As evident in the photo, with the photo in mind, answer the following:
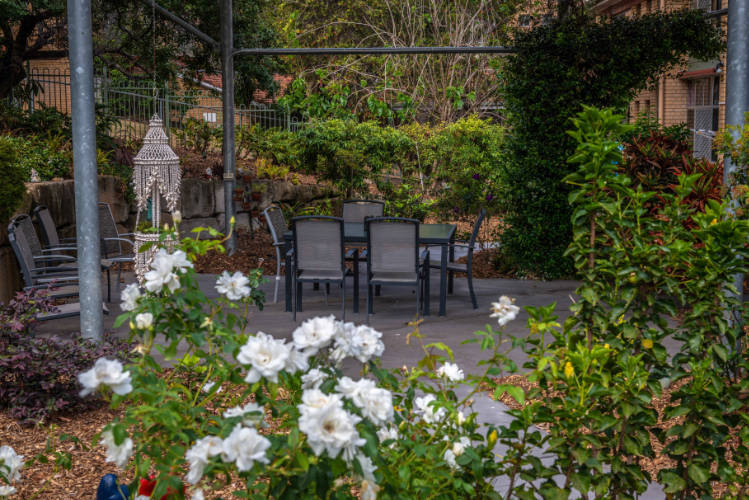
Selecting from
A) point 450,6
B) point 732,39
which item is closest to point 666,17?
point 732,39

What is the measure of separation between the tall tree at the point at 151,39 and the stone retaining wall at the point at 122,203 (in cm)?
167

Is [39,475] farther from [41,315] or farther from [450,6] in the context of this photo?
[450,6]

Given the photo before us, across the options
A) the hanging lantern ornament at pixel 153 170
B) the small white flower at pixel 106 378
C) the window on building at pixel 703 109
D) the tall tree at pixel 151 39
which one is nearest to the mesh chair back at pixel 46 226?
the hanging lantern ornament at pixel 153 170

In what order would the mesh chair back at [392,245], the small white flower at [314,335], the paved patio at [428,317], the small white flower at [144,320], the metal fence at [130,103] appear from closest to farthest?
1. the small white flower at [314,335]
2. the small white flower at [144,320]
3. the paved patio at [428,317]
4. the mesh chair back at [392,245]
5. the metal fence at [130,103]

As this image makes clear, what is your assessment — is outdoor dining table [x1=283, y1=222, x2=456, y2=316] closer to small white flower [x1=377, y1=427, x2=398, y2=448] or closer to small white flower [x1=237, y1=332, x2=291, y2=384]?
small white flower [x1=377, y1=427, x2=398, y2=448]

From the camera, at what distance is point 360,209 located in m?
9.38

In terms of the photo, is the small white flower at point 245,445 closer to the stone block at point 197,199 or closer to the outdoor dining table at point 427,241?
the outdoor dining table at point 427,241

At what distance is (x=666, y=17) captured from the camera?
8641 mm

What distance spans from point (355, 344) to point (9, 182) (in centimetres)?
555

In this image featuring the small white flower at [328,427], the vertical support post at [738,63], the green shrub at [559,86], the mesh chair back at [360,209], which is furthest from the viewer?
the mesh chair back at [360,209]

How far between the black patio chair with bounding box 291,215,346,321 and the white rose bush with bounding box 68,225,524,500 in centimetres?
471

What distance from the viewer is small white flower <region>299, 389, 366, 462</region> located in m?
1.44

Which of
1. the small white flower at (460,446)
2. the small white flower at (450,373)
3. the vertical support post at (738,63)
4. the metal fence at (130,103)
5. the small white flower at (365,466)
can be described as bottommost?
the small white flower at (460,446)

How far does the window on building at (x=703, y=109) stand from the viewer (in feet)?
64.7
